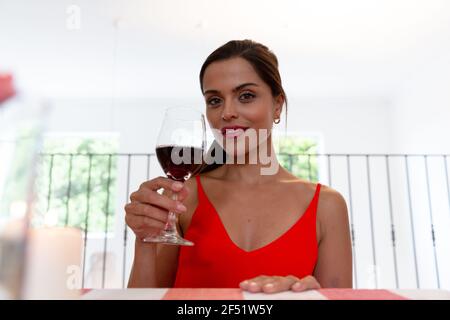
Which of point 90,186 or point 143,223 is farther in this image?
point 90,186

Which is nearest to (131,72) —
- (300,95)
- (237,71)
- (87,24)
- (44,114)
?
(87,24)

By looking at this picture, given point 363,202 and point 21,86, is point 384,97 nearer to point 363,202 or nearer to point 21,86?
point 363,202

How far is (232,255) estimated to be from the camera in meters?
0.99

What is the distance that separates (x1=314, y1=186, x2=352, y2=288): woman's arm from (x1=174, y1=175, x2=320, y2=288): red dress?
0.10 feet

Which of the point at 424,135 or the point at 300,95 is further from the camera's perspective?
→ the point at 300,95

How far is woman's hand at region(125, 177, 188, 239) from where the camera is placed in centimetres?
70

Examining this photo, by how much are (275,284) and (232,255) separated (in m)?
0.50

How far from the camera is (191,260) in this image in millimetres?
1041

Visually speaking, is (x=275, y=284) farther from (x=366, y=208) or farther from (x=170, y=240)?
(x=366, y=208)

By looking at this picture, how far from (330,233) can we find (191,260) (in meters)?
0.37

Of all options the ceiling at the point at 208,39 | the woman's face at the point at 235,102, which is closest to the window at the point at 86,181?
the ceiling at the point at 208,39

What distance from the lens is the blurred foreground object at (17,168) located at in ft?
0.85

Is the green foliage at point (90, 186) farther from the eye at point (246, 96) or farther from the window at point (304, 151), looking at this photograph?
the eye at point (246, 96)

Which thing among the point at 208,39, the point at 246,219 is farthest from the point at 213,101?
the point at 208,39
